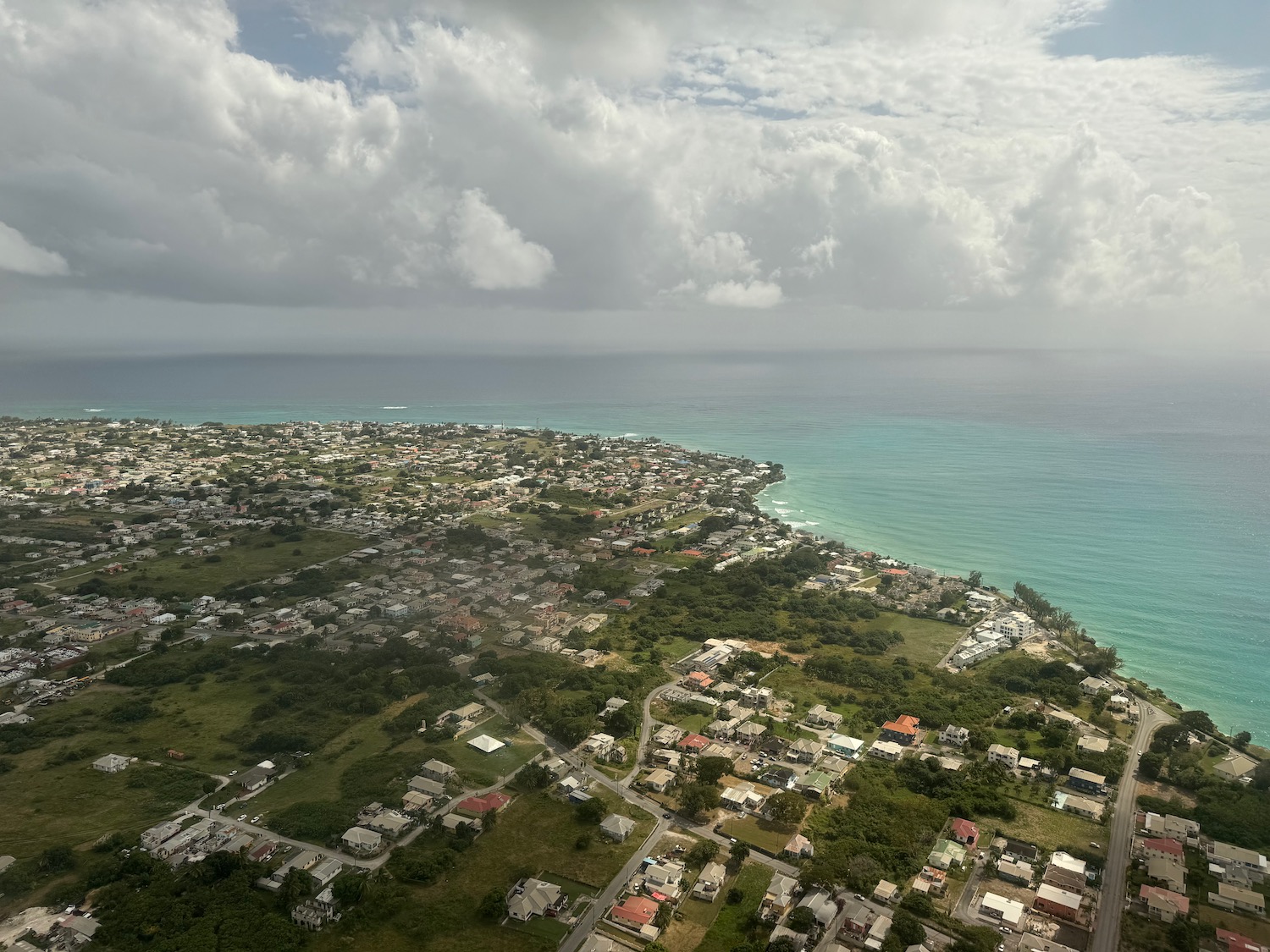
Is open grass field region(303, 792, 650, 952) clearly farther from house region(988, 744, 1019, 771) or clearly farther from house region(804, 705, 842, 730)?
house region(988, 744, 1019, 771)

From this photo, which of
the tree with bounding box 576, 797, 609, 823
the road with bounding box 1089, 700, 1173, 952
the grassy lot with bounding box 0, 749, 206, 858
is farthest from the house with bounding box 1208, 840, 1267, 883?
the grassy lot with bounding box 0, 749, 206, 858

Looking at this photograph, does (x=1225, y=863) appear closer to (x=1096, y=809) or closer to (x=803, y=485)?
(x=1096, y=809)

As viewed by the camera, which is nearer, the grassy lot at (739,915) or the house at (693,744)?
the grassy lot at (739,915)

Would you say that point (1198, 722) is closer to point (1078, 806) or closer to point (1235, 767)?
point (1235, 767)

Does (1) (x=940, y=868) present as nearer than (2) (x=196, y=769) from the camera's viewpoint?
Yes

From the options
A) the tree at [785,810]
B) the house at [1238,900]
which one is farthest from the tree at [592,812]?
the house at [1238,900]

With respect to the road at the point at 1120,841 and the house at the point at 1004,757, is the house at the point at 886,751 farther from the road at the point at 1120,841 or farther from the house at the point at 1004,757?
the road at the point at 1120,841

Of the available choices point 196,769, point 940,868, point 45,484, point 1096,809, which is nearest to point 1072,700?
point 1096,809
